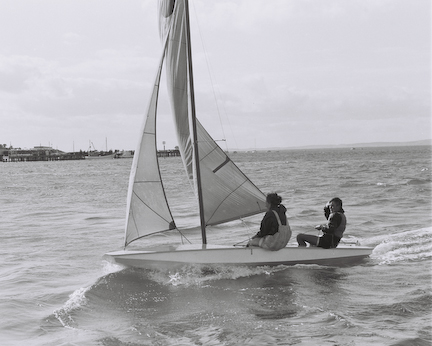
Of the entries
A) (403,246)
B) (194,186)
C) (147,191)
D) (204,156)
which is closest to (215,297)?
(147,191)

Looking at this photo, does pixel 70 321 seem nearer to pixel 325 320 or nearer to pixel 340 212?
pixel 325 320

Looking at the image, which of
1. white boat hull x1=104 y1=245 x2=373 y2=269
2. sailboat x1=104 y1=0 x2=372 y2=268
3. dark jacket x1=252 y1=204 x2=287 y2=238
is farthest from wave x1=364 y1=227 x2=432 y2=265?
dark jacket x1=252 y1=204 x2=287 y2=238

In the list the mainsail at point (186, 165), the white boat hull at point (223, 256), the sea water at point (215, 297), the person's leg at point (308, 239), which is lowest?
the sea water at point (215, 297)

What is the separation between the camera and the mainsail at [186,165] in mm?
13648

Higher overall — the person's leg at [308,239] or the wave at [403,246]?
the person's leg at [308,239]

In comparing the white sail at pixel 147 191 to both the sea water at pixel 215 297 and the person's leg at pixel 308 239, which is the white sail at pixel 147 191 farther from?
the person's leg at pixel 308 239

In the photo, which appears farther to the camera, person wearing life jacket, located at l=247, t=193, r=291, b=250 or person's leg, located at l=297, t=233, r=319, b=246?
person's leg, located at l=297, t=233, r=319, b=246

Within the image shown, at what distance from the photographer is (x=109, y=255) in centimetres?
1383

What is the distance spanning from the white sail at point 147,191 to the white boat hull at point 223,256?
520mm

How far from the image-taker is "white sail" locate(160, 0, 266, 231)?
547 inches

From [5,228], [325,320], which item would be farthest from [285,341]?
[5,228]

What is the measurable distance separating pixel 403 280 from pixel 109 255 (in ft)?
22.1

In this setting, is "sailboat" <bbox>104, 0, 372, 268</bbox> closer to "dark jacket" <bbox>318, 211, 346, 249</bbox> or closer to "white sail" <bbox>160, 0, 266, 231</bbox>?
"white sail" <bbox>160, 0, 266, 231</bbox>

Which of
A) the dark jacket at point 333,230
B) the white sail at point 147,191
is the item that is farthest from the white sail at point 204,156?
the dark jacket at point 333,230
